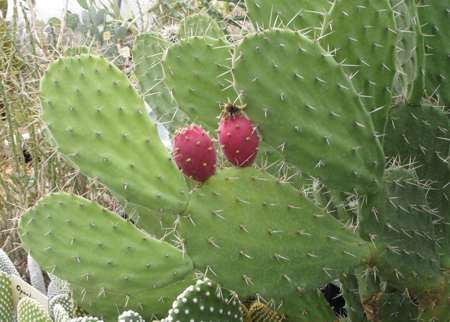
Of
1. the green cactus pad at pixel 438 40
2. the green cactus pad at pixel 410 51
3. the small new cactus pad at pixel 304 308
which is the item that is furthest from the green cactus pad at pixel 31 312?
the green cactus pad at pixel 438 40

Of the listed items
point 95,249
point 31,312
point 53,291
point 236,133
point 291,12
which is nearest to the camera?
point 236,133

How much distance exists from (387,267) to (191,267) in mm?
500

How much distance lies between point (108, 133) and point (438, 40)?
95cm

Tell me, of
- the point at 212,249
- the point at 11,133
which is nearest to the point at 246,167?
the point at 212,249

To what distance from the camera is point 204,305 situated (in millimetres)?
1189

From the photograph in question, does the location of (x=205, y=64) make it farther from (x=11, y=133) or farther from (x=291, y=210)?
(x=11, y=133)

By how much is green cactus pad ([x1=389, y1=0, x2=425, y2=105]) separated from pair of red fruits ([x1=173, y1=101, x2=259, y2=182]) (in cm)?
48

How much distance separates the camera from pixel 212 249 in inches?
37.3

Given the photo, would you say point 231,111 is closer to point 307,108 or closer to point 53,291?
point 307,108

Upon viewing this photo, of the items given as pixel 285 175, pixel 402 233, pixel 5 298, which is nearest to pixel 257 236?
pixel 285 175

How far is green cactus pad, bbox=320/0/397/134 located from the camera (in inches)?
39.0

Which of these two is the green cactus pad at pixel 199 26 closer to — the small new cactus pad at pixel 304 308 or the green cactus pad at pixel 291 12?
the green cactus pad at pixel 291 12

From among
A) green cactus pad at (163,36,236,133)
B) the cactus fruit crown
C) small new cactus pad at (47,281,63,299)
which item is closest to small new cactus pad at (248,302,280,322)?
green cactus pad at (163,36,236,133)

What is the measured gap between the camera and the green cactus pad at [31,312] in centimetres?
128
